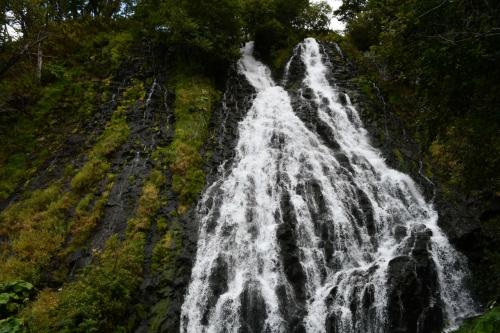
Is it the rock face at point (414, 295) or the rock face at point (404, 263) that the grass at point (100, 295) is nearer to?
the rock face at point (404, 263)

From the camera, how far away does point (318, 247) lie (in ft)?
44.2

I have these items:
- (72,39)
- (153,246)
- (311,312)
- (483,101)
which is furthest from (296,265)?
(72,39)

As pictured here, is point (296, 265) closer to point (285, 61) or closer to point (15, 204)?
point (15, 204)

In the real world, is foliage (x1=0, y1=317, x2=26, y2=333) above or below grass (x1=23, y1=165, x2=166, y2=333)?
below

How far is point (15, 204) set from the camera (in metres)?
16.4

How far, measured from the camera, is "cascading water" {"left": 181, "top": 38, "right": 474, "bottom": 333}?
11.5 m

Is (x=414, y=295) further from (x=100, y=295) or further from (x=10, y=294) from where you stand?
(x=10, y=294)

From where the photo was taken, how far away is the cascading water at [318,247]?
37.7 ft

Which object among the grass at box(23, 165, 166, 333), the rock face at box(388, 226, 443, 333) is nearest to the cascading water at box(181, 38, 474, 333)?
the rock face at box(388, 226, 443, 333)

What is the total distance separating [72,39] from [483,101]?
2582 centimetres

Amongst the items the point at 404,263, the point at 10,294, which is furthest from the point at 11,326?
the point at 404,263

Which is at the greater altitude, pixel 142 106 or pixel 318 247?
pixel 142 106

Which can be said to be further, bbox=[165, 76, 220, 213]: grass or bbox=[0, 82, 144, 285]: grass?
bbox=[165, 76, 220, 213]: grass

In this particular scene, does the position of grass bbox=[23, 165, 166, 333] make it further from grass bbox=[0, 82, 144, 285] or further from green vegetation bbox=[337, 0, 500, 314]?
green vegetation bbox=[337, 0, 500, 314]
